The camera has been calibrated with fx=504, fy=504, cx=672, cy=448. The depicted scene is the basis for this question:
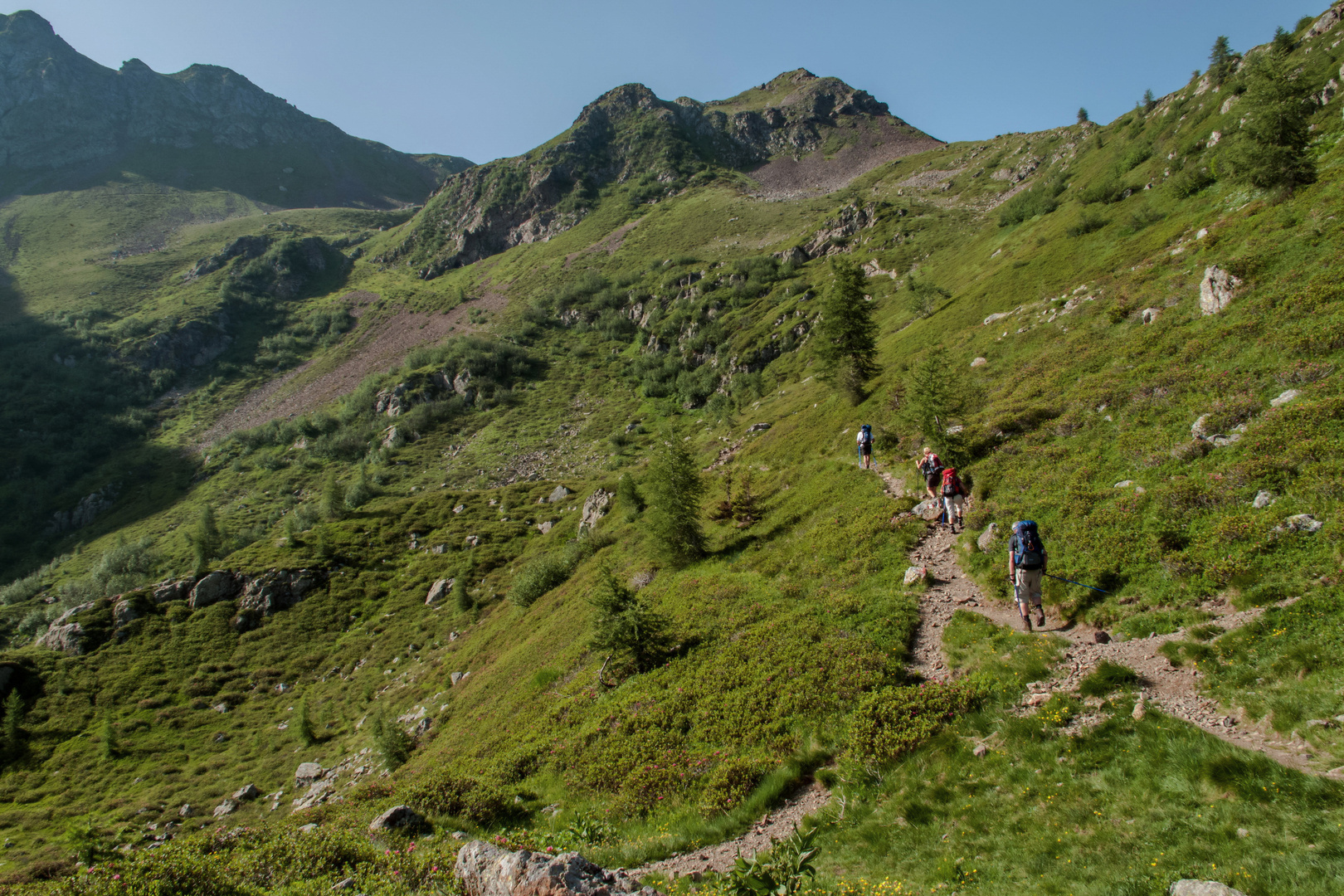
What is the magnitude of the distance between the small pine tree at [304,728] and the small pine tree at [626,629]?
3291 cm

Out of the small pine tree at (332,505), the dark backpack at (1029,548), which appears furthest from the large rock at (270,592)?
the dark backpack at (1029,548)

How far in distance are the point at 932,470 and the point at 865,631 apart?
790 cm

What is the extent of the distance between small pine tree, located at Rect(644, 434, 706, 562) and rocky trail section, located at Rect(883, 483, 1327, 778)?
13.1 m

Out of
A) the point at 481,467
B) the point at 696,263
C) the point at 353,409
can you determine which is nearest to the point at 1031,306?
the point at 481,467

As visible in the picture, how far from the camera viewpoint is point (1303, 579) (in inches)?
386

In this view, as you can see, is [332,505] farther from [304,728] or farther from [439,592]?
[304,728]

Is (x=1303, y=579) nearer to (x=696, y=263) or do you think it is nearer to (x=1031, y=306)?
(x=1031, y=306)

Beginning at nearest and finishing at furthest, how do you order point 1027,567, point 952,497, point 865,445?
1. point 1027,567
2. point 952,497
3. point 865,445

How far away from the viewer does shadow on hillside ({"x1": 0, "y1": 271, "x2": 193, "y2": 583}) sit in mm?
111625

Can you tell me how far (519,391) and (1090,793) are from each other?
128m

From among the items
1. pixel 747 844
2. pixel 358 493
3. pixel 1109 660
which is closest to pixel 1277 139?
pixel 1109 660

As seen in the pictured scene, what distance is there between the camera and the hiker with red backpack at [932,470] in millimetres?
19938

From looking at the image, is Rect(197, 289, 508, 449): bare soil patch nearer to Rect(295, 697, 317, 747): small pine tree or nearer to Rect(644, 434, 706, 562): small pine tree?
Rect(295, 697, 317, 747): small pine tree

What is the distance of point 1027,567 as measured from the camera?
12.8m
